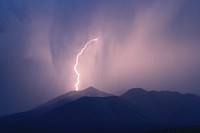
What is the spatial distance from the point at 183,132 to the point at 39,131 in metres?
65.0

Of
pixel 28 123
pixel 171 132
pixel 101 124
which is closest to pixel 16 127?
pixel 28 123

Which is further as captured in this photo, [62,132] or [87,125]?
[87,125]

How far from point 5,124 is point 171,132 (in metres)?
102

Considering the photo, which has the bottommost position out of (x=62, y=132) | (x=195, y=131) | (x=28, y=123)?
(x=195, y=131)

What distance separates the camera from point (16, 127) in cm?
18350

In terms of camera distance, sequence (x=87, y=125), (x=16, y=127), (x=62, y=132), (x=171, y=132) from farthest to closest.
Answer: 1. (x=87, y=125)
2. (x=16, y=127)
3. (x=62, y=132)
4. (x=171, y=132)

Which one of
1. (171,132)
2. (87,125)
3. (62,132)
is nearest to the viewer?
(171,132)

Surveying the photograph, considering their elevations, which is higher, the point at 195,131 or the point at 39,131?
the point at 39,131

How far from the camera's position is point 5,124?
197500 millimetres

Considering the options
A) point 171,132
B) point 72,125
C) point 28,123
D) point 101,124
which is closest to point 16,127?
point 28,123

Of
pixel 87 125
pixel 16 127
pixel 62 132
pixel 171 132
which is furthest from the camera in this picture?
pixel 87 125

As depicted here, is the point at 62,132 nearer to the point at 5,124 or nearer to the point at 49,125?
the point at 49,125

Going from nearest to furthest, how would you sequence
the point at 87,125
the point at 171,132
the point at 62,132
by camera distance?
the point at 171,132 < the point at 62,132 < the point at 87,125

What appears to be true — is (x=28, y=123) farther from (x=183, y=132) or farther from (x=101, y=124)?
(x=183, y=132)
